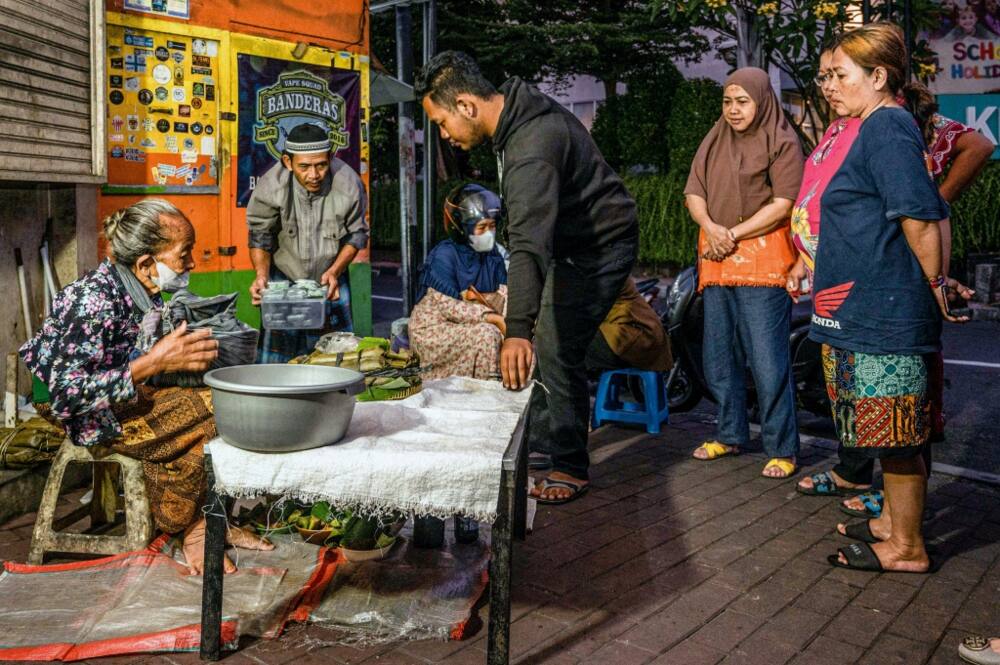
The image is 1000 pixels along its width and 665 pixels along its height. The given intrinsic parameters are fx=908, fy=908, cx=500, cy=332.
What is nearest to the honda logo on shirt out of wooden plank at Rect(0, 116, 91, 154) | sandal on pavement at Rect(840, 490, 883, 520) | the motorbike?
sandal on pavement at Rect(840, 490, 883, 520)

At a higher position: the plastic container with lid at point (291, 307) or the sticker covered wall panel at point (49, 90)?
the sticker covered wall panel at point (49, 90)

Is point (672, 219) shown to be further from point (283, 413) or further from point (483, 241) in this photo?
point (283, 413)

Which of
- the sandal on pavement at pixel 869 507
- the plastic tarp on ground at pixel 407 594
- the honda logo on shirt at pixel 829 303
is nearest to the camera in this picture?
the plastic tarp on ground at pixel 407 594

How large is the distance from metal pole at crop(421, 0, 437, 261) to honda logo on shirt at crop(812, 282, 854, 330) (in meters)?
6.70

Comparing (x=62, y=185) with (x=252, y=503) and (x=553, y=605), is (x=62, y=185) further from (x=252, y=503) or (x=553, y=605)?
(x=553, y=605)

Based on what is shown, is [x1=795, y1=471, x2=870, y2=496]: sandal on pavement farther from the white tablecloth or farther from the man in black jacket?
the white tablecloth

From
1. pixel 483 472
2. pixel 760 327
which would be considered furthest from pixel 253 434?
pixel 760 327

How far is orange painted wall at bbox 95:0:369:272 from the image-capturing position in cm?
596

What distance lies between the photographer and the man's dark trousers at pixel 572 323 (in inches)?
180

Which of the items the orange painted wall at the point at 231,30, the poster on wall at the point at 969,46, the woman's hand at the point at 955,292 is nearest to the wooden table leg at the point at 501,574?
the woman's hand at the point at 955,292

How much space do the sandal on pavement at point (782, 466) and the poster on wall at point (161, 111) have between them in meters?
4.06

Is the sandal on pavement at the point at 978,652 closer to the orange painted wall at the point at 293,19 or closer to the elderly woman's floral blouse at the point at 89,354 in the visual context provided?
the elderly woman's floral blouse at the point at 89,354

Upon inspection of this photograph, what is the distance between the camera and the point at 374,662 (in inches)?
119

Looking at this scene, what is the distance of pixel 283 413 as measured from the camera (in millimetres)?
2643
